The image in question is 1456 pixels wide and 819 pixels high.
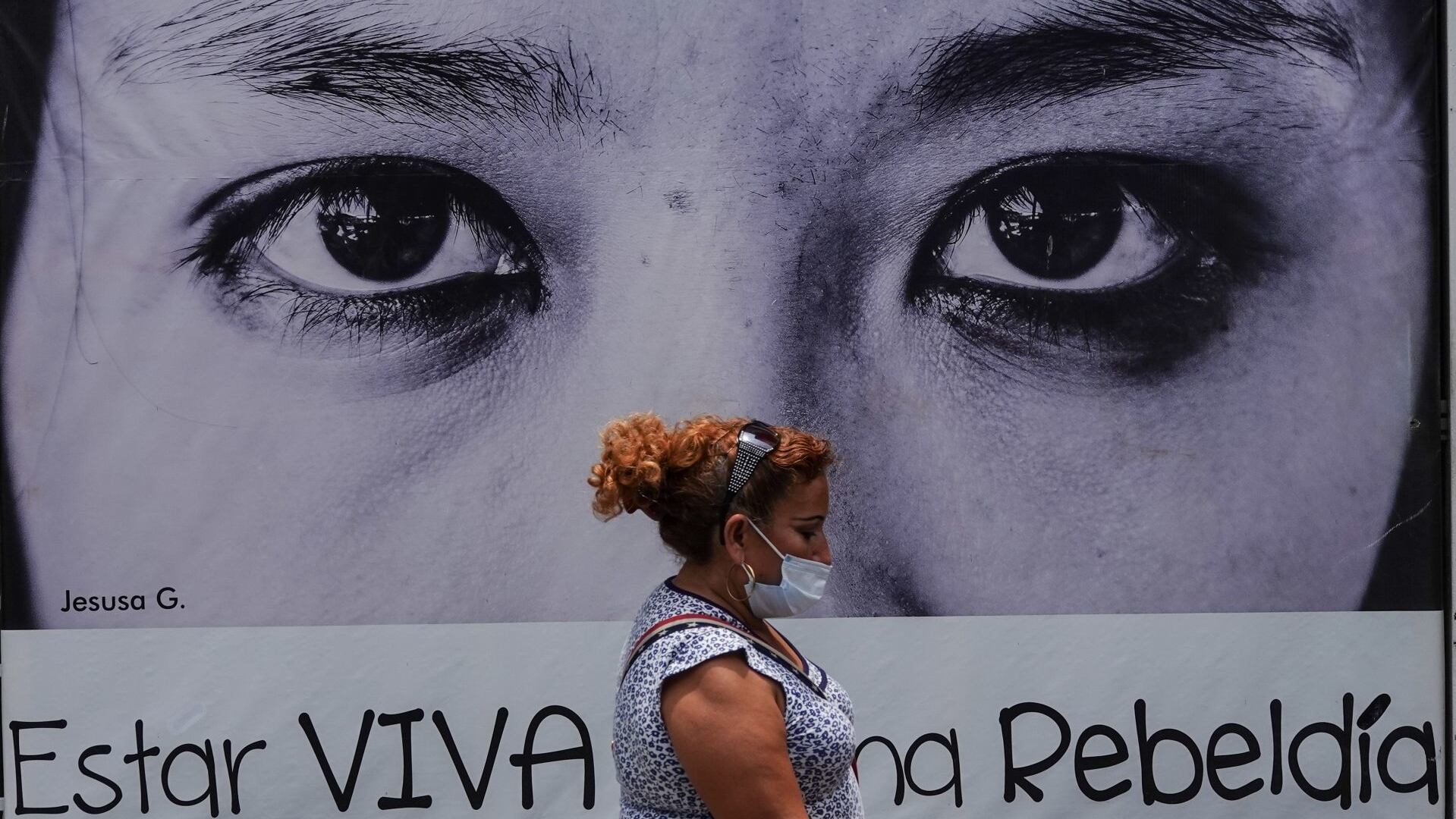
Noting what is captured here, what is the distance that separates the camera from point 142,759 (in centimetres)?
271

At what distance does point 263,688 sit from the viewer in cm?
271

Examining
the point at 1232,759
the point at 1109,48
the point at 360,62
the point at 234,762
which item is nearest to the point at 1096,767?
the point at 1232,759

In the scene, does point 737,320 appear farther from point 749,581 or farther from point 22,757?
point 22,757

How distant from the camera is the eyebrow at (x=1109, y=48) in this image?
278cm

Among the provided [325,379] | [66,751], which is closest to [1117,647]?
[325,379]

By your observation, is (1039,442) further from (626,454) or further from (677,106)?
(626,454)

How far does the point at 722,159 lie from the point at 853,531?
2.72 ft

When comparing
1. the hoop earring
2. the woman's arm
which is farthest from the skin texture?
the hoop earring

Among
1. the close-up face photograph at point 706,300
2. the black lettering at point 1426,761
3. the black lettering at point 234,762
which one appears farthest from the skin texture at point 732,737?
the black lettering at point 1426,761

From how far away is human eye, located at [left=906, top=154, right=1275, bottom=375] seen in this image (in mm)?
2789

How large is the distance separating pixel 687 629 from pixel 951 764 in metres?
1.41

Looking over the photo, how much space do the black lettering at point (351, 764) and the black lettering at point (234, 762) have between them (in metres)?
0.10

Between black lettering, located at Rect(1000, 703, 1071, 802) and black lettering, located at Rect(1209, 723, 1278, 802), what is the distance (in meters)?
0.31

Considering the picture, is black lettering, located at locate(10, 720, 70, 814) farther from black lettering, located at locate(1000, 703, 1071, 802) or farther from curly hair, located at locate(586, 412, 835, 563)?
black lettering, located at locate(1000, 703, 1071, 802)
